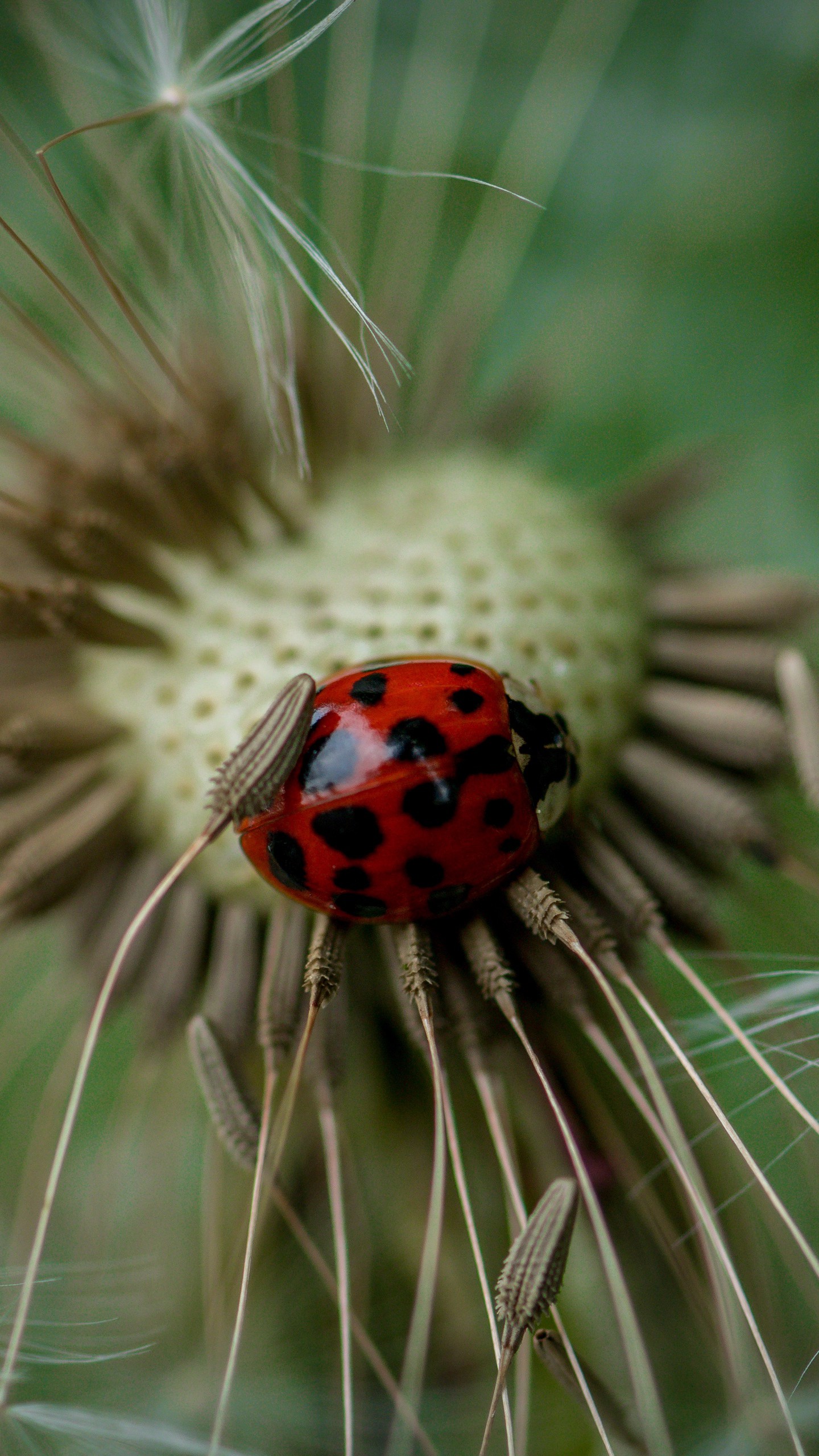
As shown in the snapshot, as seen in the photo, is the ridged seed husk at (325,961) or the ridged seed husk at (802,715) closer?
the ridged seed husk at (325,961)

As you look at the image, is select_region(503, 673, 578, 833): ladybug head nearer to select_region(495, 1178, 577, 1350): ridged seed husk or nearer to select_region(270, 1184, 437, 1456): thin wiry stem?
select_region(495, 1178, 577, 1350): ridged seed husk

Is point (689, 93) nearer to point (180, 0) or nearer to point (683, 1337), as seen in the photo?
point (180, 0)

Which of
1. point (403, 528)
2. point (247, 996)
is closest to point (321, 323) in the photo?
point (403, 528)

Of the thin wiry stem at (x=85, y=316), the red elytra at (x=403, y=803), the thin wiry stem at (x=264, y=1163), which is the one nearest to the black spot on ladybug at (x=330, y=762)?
the red elytra at (x=403, y=803)

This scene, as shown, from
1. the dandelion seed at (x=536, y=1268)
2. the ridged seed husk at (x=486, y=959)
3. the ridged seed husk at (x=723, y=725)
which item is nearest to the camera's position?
the dandelion seed at (x=536, y=1268)

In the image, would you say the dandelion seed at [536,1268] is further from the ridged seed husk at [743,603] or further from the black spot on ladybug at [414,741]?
the ridged seed husk at [743,603]

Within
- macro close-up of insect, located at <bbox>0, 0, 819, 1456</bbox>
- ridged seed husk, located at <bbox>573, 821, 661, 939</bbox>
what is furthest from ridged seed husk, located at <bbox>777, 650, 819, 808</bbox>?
ridged seed husk, located at <bbox>573, 821, 661, 939</bbox>

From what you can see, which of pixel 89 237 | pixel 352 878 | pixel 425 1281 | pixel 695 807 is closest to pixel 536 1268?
pixel 425 1281
